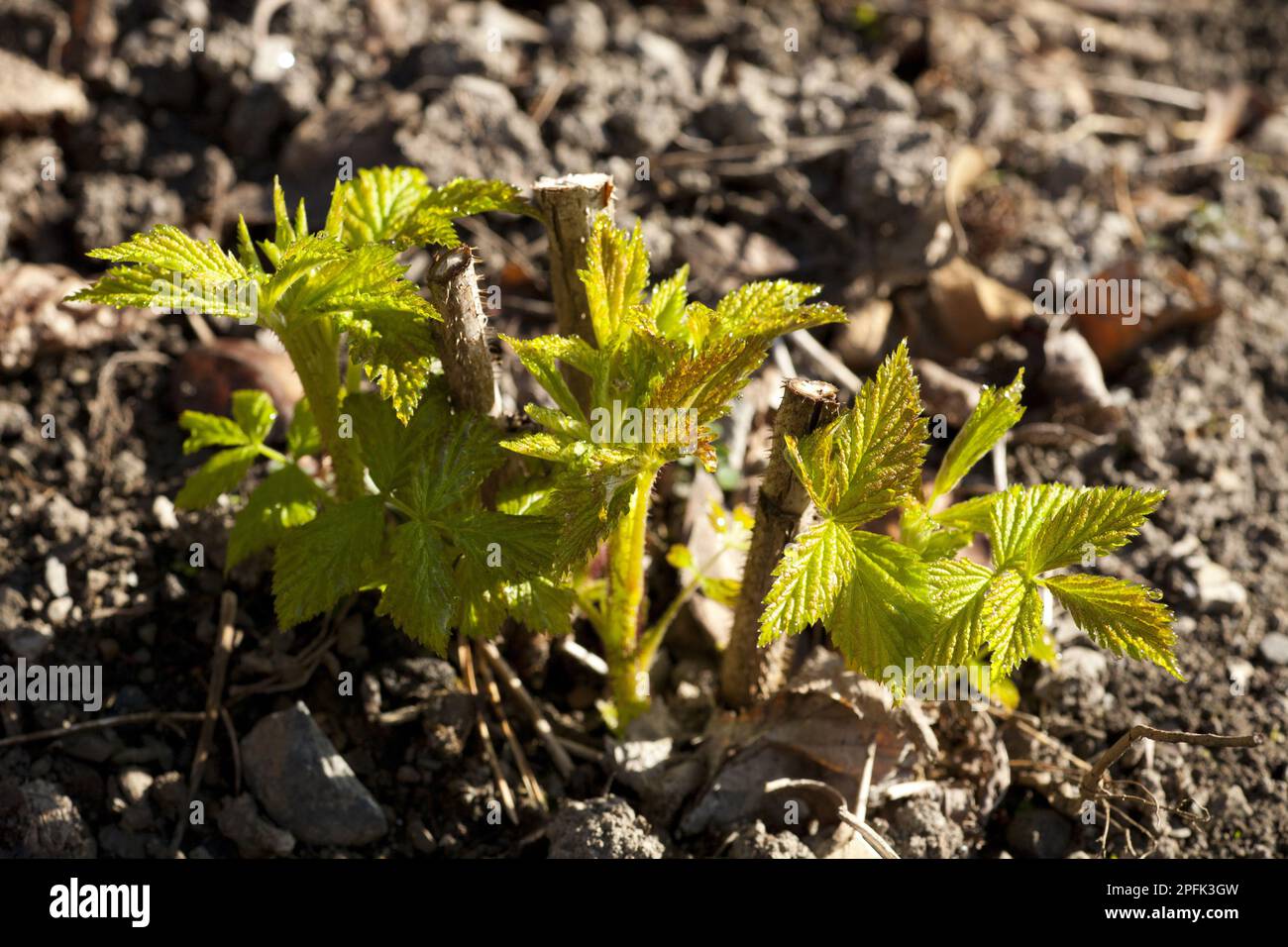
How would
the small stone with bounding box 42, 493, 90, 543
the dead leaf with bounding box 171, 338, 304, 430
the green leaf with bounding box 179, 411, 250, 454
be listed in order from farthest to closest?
the dead leaf with bounding box 171, 338, 304, 430 < the small stone with bounding box 42, 493, 90, 543 < the green leaf with bounding box 179, 411, 250, 454

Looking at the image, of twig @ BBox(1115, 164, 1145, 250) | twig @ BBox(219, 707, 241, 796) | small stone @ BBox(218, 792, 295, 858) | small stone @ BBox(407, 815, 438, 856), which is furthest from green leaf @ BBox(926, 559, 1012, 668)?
twig @ BBox(1115, 164, 1145, 250)

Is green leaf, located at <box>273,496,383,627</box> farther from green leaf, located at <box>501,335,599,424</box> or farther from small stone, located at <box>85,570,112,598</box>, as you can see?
small stone, located at <box>85,570,112,598</box>

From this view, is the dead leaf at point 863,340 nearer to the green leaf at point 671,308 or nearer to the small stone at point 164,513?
the green leaf at point 671,308

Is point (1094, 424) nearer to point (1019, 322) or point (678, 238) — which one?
point (1019, 322)

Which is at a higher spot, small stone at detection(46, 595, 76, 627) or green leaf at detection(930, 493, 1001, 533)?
green leaf at detection(930, 493, 1001, 533)

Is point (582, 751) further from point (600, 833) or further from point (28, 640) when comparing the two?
point (28, 640)

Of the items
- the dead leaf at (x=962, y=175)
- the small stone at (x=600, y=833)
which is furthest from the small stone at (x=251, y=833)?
the dead leaf at (x=962, y=175)

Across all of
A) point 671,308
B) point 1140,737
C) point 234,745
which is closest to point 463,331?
point 671,308
